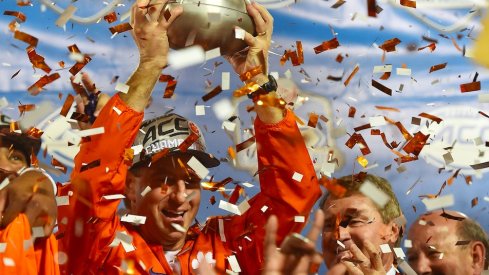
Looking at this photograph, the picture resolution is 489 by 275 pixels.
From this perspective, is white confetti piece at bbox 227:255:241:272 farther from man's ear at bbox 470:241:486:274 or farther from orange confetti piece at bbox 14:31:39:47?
orange confetti piece at bbox 14:31:39:47

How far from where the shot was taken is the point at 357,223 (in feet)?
10.6

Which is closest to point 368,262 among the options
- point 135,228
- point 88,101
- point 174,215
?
point 174,215

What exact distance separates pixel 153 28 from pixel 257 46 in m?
0.43

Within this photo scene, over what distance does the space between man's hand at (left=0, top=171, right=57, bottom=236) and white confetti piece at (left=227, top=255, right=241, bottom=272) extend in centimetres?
78

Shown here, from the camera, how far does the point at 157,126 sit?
10.5 ft

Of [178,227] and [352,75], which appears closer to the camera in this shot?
[178,227]

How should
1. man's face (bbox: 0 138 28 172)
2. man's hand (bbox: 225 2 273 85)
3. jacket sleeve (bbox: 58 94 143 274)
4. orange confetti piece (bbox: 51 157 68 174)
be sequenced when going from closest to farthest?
1. jacket sleeve (bbox: 58 94 143 274)
2. man's hand (bbox: 225 2 273 85)
3. man's face (bbox: 0 138 28 172)
4. orange confetti piece (bbox: 51 157 68 174)

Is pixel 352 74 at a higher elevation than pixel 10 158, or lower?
lower

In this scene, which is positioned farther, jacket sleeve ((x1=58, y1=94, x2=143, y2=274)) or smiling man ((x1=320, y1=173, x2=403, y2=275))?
smiling man ((x1=320, y1=173, x2=403, y2=275))

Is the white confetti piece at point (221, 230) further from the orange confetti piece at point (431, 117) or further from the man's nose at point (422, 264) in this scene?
the orange confetti piece at point (431, 117)

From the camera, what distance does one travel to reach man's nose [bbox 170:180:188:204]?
3.13 metres

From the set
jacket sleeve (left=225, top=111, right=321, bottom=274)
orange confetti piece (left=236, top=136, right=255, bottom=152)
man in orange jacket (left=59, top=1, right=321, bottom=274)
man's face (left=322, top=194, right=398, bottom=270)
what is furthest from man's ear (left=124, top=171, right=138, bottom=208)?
man's face (left=322, top=194, right=398, bottom=270)

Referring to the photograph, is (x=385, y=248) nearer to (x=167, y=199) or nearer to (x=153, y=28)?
(x=167, y=199)

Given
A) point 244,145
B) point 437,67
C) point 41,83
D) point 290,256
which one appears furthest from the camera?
point 437,67
